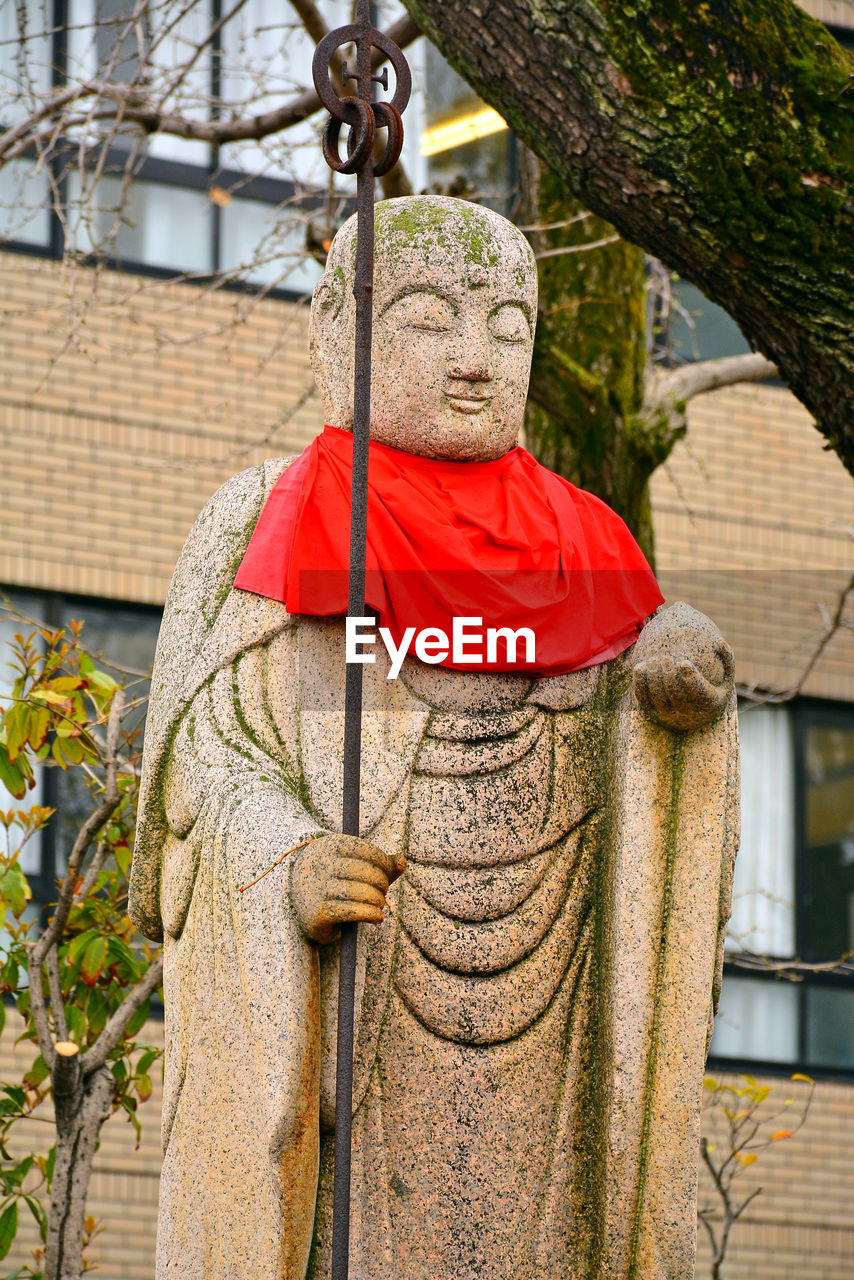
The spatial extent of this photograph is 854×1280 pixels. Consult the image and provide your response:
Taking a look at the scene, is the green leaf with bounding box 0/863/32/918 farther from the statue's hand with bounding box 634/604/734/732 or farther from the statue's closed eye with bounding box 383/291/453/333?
the statue's hand with bounding box 634/604/734/732

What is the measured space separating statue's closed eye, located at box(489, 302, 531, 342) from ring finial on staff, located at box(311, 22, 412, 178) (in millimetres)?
439

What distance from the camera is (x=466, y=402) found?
3.86m

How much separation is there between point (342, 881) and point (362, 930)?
329mm

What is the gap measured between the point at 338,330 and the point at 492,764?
0.94m

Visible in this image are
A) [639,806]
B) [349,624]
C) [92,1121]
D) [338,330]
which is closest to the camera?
[349,624]

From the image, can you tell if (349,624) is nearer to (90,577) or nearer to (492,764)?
(492,764)

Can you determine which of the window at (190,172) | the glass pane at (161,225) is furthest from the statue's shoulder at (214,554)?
the glass pane at (161,225)

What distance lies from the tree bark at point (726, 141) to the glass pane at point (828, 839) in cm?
652

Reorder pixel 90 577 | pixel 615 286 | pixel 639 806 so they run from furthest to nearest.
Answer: pixel 90 577 < pixel 615 286 < pixel 639 806


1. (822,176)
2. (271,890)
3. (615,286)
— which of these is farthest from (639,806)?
(615,286)

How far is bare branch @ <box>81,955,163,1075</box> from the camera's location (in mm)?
5797

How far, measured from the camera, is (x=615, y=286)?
8086 millimetres

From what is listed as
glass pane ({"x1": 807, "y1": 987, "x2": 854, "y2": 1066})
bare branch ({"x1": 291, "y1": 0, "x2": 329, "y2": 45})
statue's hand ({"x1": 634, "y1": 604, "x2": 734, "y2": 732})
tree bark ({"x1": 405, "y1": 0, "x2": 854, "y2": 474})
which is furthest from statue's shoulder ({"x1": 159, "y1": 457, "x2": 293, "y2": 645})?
glass pane ({"x1": 807, "y1": 987, "x2": 854, "y2": 1066})

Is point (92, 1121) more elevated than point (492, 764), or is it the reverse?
point (492, 764)
